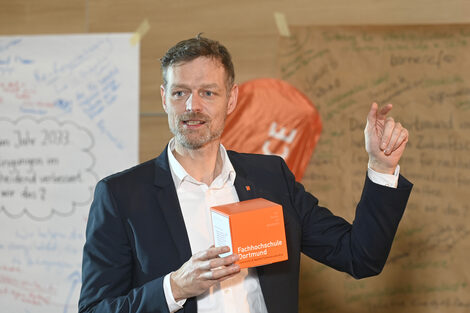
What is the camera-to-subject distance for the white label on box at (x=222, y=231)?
3.74 ft

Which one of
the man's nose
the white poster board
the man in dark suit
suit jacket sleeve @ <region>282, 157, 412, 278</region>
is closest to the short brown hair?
the man in dark suit

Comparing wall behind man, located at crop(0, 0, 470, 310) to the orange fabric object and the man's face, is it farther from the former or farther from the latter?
the man's face

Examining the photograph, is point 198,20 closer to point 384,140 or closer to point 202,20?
point 202,20

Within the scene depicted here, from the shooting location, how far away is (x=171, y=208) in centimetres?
134

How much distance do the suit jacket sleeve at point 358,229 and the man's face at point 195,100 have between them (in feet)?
1.02

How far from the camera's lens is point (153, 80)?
8.12 ft

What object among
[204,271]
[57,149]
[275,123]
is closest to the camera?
[204,271]

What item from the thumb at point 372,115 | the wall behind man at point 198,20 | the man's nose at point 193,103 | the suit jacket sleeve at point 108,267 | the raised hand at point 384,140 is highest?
the wall behind man at point 198,20

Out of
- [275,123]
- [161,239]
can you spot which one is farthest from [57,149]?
[161,239]

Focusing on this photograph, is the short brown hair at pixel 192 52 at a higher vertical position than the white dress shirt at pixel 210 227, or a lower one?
higher

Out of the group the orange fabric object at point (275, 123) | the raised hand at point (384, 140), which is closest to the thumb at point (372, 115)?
the raised hand at point (384, 140)

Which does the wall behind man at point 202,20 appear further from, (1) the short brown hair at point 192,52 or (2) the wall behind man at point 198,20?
(1) the short brown hair at point 192,52

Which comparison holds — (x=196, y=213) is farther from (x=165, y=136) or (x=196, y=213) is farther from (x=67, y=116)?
(x=67, y=116)

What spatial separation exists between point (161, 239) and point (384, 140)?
2.09ft
